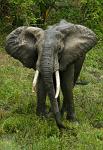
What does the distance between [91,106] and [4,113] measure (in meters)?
1.56

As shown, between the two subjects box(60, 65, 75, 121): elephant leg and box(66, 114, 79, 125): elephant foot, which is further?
box(66, 114, 79, 125): elephant foot

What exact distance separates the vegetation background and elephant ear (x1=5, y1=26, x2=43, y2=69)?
2.92 feet

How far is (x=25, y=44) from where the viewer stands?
7.87m

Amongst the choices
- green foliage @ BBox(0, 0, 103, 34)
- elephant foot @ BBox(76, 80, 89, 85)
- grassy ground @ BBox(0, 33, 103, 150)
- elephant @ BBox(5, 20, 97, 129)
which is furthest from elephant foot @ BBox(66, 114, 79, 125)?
green foliage @ BBox(0, 0, 103, 34)

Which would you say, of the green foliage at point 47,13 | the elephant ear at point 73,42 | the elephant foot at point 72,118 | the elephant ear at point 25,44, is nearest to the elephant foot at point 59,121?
the elephant foot at point 72,118

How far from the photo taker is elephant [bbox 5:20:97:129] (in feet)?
23.9

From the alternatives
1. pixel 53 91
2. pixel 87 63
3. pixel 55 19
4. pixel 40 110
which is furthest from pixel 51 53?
pixel 55 19

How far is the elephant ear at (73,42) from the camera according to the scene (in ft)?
25.3

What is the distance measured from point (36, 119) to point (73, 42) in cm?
127

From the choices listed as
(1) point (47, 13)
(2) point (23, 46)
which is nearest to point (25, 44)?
(2) point (23, 46)

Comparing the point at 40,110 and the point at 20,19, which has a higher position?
the point at 40,110

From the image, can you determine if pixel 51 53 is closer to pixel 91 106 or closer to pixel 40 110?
pixel 40 110

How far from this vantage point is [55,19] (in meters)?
15.5

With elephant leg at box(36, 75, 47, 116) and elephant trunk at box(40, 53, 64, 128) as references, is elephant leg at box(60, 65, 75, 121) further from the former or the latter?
elephant trunk at box(40, 53, 64, 128)
